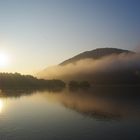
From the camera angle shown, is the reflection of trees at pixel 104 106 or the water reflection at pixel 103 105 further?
the water reflection at pixel 103 105

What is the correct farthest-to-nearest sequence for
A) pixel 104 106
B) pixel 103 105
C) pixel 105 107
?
pixel 103 105 → pixel 104 106 → pixel 105 107

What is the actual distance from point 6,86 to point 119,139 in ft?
561

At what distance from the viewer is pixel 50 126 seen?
4469 centimetres

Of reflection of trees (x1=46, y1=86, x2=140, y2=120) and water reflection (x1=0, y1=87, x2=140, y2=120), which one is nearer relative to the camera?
reflection of trees (x1=46, y1=86, x2=140, y2=120)

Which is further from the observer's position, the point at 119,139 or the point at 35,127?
the point at 35,127

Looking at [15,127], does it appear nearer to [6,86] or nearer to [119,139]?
[119,139]

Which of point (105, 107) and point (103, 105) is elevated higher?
point (103, 105)

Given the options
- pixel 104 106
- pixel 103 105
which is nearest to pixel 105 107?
pixel 104 106

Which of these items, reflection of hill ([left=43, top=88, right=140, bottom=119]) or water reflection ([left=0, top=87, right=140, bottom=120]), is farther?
water reflection ([left=0, top=87, right=140, bottom=120])

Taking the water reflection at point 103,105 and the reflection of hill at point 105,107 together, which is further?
the water reflection at point 103,105

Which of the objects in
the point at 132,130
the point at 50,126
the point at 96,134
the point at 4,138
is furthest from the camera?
the point at 50,126

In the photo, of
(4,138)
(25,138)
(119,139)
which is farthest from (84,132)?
(4,138)

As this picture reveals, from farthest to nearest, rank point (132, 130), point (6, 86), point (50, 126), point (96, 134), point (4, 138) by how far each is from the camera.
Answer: point (6, 86), point (50, 126), point (132, 130), point (96, 134), point (4, 138)

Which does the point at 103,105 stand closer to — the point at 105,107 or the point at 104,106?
the point at 104,106
